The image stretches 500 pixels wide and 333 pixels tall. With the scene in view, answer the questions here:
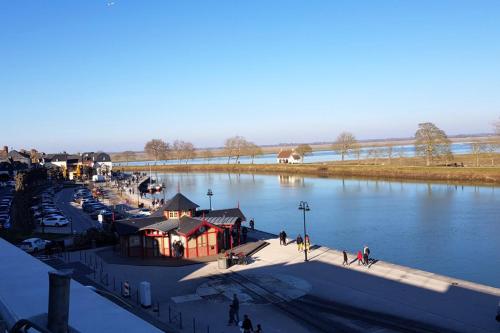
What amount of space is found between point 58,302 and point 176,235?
82.5 feet

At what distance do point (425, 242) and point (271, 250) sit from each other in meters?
11.8

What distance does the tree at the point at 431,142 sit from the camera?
85.7 m

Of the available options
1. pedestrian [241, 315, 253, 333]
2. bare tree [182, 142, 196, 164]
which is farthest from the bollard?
bare tree [182, 142, 196, 164]

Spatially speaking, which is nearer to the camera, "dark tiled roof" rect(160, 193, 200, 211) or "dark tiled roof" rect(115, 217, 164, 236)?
"dark tiled roof" rect(115, 217, 164, 236)

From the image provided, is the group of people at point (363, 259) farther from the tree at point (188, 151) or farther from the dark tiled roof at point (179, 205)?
the tree at point (188, 151)

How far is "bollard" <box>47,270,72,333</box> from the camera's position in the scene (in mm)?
4320

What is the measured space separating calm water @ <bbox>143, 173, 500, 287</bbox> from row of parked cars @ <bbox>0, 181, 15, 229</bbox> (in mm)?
22740

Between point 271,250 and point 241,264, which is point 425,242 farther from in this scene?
point 241,264

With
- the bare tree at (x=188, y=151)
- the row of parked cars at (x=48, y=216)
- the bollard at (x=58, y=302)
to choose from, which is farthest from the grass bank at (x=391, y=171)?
the bollard at (x=58, y=302)

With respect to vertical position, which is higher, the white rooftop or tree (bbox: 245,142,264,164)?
tree (bbox: 245,142,264,164)

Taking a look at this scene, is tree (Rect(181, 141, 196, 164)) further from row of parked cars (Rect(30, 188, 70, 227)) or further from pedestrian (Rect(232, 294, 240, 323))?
pedestrian (Rect(232, 294, 240, 323))

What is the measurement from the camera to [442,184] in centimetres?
7306

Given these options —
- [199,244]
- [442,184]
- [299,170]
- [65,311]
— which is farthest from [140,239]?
[299,170]

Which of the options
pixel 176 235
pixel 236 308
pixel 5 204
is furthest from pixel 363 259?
pixel 5 204
